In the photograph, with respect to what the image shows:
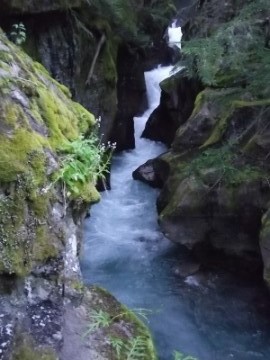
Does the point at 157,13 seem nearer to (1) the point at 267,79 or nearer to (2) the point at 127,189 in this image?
(2) the point at 127,189

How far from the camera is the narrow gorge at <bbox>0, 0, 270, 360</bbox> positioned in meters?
3.52

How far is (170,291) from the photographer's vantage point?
8219 mm

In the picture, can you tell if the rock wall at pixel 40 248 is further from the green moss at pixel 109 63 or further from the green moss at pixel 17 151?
the green moss at pixel 109 63

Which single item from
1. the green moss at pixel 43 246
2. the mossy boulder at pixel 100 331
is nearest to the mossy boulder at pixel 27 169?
the green moss at pixel 43 246

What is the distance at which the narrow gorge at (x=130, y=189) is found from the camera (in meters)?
3.52

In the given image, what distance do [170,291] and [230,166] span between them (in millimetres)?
2390

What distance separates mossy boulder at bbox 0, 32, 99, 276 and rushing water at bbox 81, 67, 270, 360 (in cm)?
394

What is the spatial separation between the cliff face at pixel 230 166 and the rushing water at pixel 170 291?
71 centimetres

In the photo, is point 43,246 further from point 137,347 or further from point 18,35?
point 18,35

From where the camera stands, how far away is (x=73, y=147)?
3990mm

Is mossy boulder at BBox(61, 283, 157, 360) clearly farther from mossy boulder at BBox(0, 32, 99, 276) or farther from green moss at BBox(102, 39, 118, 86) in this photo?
green moss at BBox(102, 39, 118, 86)

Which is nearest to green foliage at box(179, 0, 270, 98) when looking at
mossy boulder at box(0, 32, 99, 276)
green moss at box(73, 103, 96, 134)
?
green moss at box(73, 103, 96, 134)

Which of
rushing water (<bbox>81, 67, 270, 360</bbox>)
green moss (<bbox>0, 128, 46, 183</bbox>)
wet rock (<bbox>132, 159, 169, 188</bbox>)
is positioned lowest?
rushing water (<bbox>81, 67, 270, 360</bbox>)

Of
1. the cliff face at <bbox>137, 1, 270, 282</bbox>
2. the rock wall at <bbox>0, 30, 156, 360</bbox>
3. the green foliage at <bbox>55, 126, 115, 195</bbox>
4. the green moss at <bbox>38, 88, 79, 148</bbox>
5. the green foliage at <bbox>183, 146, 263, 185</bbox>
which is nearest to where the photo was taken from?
Answer: the rock wall at <bbox>0, 30, 156, 360</bbox>
